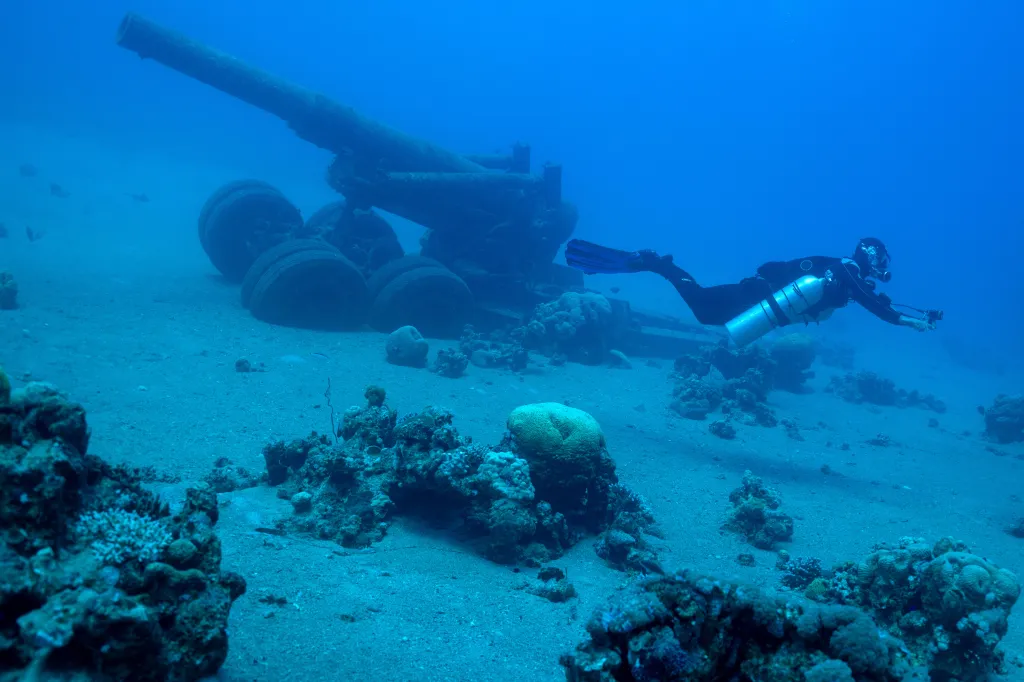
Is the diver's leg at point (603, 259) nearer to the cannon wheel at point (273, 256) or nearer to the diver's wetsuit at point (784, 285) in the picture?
the diver's wetsuit at point (784, 285)

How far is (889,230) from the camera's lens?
124 meters

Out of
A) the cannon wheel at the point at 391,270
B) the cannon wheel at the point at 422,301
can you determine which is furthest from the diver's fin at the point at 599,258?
the cannon wheel at the point at 391,270

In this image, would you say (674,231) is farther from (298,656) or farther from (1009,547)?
(298,656)

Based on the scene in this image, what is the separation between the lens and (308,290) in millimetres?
12602

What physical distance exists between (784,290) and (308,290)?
9373mm

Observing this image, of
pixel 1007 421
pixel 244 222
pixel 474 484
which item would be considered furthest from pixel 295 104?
pixel 1007 421

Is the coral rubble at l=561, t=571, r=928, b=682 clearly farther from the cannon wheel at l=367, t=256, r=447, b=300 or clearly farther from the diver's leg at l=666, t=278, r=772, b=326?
the cannon wheel at l=367, t=256, r=447, b=300

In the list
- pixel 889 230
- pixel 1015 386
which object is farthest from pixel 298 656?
pixel 889 230

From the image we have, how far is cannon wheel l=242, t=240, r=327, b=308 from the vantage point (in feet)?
41.7

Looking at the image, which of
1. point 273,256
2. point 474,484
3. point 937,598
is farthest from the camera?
point 273,256

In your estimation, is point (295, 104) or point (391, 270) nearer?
point (295, 104)

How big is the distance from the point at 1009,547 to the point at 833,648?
7644mm

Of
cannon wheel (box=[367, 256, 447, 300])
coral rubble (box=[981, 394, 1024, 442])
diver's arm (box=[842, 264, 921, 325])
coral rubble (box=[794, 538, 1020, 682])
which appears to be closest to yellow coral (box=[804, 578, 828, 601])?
coral rubble (box=[794, 538, 1020, 682])

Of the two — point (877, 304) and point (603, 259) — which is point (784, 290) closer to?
point (877, 304)
